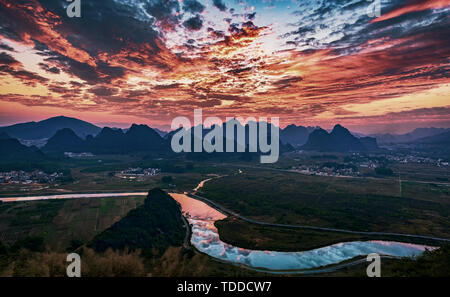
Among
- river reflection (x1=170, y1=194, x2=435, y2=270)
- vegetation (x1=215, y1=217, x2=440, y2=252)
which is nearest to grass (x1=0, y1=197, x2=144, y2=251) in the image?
river reflection (x1=170, y1=194, x2=435, y2=270)

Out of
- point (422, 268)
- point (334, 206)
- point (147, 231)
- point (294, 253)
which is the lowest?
point (294, 253)

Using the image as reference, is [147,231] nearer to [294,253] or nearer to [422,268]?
[294,253]

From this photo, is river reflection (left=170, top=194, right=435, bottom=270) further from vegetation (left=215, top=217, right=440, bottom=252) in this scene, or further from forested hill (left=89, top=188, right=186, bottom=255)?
forested hill (left=89, top=188, right=186, bottom=255)

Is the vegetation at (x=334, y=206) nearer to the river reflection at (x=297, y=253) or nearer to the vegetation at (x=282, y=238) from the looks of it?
the vegetation at (x=282, y=238)

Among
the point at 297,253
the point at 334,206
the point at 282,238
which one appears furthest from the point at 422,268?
the point at 334,206

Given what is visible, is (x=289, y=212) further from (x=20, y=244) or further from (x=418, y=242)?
(x=20, y=244)

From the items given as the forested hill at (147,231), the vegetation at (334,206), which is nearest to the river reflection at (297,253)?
the forested hill at (147,231)

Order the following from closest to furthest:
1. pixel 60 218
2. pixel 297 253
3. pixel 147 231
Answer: pixel 297 253, pixel 147 231, pixel 60 218

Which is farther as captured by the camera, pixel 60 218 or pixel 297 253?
pixel 60 218

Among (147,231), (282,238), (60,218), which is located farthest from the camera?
(60,218)
